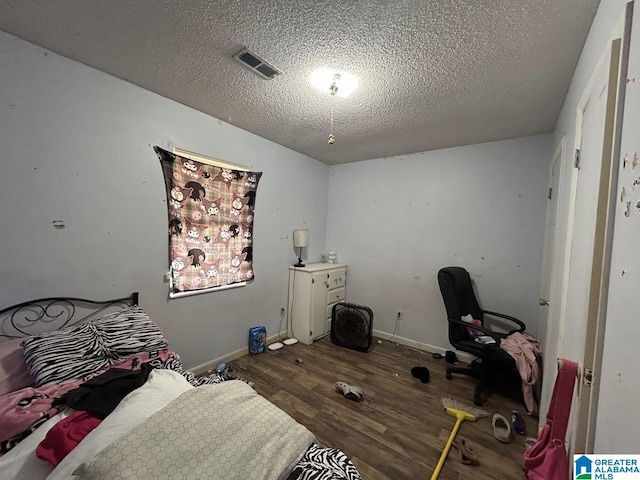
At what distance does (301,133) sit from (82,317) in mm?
2409

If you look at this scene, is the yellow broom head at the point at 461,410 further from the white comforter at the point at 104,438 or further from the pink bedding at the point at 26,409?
the pink bedding at the point at 26,409

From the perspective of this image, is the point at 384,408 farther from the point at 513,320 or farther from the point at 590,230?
the point at 590,230

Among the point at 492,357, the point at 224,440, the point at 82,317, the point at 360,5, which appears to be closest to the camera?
the point at 224,440

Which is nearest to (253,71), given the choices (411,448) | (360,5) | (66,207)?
(360,5)

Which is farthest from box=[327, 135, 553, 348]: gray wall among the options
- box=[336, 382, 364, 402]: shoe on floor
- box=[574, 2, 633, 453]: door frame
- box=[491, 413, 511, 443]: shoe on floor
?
box=[574, 2, 633, 453]: door frame

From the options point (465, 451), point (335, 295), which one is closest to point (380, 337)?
point (335, 295)

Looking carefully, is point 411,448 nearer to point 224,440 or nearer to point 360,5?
point 224,440

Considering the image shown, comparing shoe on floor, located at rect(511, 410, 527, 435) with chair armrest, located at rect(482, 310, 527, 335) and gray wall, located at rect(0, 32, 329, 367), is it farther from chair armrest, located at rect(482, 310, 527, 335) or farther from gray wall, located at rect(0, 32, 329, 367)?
gray wall, located at rect(0, 32, 329, 367)

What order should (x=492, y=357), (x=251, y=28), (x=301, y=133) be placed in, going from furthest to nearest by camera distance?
(x=301, y=133) < (x=492, y=357) < (x=251, y=28)

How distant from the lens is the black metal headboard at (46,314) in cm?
142

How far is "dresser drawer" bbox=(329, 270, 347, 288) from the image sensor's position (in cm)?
333

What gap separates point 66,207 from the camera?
160 centimetres

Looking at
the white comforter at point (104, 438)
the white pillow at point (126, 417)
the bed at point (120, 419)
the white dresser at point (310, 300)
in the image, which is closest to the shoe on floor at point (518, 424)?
the bed at point (120, 419)

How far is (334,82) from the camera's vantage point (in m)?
1.66
